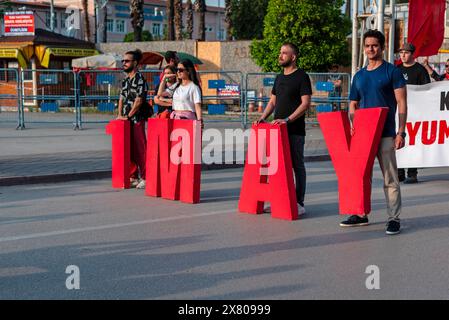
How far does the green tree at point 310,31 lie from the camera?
3088 centimetres

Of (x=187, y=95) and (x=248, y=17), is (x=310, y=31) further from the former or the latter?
(x=248, y=17)

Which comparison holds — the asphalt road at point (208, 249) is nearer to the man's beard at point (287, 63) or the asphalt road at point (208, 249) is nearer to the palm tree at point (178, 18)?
the man's beard at point (287, 63)

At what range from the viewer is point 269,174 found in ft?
27.1

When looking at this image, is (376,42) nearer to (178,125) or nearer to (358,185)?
(358,185)

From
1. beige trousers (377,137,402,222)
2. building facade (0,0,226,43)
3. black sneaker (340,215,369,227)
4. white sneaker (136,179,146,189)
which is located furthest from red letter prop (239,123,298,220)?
building facade (0,0,226,43)

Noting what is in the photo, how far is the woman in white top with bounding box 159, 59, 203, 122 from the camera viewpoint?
9664 millimetres

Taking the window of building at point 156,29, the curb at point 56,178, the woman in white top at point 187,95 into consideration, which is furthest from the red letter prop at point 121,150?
the window of building at point 156,29

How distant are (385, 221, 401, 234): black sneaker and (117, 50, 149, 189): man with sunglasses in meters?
4.18

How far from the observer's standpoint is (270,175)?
27.1 feet

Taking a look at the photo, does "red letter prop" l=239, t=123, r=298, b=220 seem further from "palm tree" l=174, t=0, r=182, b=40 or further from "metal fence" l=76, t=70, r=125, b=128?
"palm tree" l=174, t=0, r=182, b=40

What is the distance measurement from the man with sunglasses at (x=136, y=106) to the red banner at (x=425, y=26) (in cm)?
651

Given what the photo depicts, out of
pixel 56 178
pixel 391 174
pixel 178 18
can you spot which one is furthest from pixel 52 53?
pixel 391 174

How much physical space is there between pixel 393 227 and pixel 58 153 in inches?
332

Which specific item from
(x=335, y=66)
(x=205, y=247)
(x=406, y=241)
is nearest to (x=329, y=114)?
(x=406, y=241)
